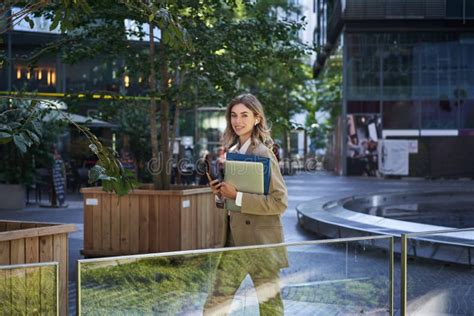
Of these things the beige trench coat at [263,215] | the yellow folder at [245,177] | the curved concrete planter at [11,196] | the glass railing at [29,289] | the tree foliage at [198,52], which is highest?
the tree foliage at [198,52]

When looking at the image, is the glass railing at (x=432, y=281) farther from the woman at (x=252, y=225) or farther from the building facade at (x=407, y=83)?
the building facade at (x=407, y=83)

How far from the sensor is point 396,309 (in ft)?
16.2

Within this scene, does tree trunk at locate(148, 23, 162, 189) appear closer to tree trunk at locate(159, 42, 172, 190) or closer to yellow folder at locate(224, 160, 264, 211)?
tree trunk at locate(159, 42, 172, 190)

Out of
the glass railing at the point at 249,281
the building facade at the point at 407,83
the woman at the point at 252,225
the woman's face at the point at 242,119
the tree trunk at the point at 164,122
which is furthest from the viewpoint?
the building facade at the point at 407,83

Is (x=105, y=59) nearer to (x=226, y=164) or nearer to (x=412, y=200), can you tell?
(x=226, y=164)

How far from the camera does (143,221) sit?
981 cm

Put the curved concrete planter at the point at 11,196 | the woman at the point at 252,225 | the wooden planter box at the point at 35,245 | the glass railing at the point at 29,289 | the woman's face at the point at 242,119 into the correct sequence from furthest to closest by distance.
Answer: the curved concrete planter at the point at 11,196 → the wooden planter box at the point at 35,245 → the woman's face at the point at 242,119 → the woman at the point at 252,225 → the glass railing at the point at 29,289

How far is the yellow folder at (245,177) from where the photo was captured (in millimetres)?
4384

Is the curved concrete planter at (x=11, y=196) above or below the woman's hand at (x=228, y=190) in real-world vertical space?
below

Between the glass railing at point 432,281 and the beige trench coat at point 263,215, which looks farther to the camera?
the glass railing at point 432,281

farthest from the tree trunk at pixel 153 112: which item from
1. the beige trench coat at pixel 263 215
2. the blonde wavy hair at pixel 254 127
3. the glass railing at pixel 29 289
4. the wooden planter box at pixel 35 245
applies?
the glass railing at pixel 29 289

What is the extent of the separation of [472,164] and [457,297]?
38078 millimetres

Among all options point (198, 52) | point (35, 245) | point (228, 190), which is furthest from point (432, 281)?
point (198, 52)

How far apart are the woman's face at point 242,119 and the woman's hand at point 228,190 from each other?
356 millimetres
